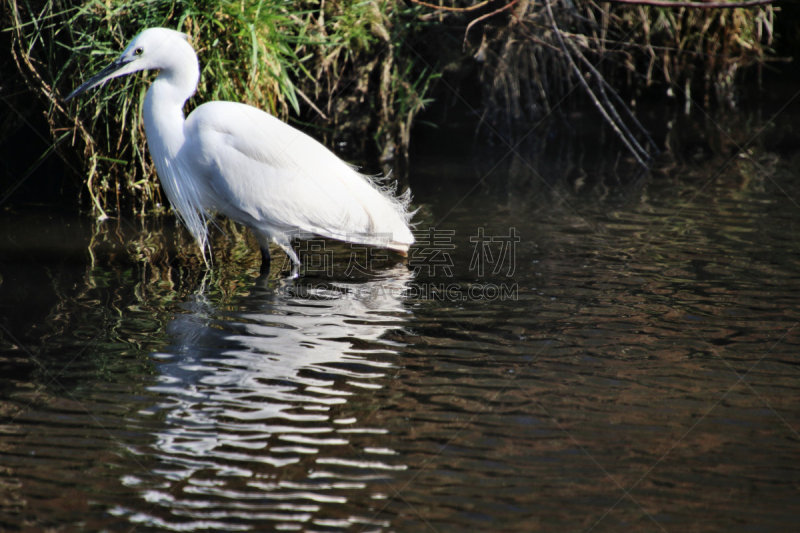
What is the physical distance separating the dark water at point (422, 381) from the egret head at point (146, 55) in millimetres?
1080

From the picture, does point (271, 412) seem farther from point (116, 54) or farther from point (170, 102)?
point (116, 54)

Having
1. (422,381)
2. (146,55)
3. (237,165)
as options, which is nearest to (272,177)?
(237,165)

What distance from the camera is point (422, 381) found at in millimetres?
3361

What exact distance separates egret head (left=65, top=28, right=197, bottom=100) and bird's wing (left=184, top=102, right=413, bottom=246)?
1.04ft

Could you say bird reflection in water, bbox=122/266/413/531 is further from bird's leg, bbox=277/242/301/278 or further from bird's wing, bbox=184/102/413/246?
bird's wing, bbox=184/102/413/246

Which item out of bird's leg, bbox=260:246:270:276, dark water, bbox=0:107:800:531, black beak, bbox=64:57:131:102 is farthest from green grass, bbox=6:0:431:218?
bird's leg, bbox=260:246:270:276

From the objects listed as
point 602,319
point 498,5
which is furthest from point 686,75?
point 602,319

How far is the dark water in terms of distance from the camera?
99.2 inches

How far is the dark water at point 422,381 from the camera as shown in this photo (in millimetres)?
2520

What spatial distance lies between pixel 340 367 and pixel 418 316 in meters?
0.74

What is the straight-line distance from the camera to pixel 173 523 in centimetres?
240

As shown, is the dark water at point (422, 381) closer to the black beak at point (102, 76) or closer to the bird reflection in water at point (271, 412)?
the bird reflection in water at point (271, 412)

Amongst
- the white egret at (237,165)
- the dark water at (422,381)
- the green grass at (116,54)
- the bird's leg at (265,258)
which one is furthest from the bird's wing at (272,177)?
the green grass at (116,54)

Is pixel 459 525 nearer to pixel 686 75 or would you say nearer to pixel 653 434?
pixel 653 434
